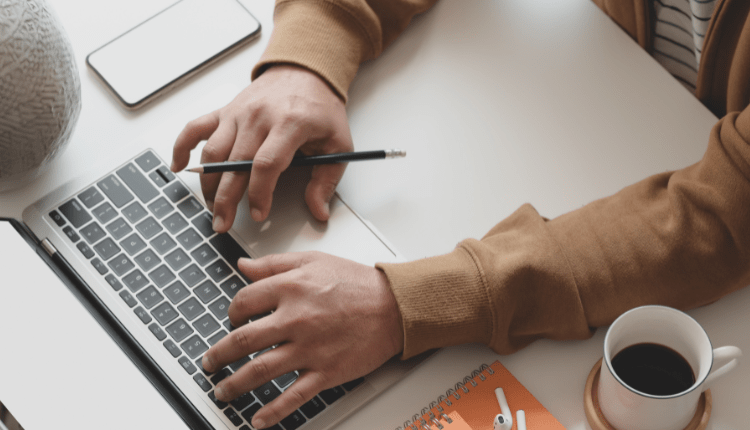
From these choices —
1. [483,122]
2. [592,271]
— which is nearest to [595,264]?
[592,271]

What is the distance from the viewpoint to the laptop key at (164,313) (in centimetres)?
70

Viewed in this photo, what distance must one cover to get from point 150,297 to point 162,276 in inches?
1.0

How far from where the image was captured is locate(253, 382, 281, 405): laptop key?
664 millimetres

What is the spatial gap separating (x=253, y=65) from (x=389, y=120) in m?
0.19

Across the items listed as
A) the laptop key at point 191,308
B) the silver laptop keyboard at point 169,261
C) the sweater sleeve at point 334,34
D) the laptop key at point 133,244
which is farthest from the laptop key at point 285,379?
the sweater sleeve at point 334,34

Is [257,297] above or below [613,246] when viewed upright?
above

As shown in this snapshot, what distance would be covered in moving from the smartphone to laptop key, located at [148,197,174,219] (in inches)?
5.9

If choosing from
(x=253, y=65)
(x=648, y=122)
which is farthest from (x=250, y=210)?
(x=648, y=122)

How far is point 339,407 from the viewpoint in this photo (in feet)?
2.19

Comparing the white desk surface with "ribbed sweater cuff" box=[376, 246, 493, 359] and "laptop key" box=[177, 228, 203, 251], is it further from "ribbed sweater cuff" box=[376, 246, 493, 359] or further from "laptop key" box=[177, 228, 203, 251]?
"laptop key" box=[177, 228, 203, 251]

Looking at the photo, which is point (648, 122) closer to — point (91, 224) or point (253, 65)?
point (253, 65)

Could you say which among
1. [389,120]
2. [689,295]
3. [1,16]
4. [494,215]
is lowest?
[689,295]

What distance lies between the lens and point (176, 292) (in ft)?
2.35

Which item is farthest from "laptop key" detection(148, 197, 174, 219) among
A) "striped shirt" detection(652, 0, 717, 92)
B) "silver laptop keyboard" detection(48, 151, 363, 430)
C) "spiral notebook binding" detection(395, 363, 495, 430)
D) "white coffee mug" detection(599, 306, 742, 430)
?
"striped shirt" detection(652, 0, 717, 92)
